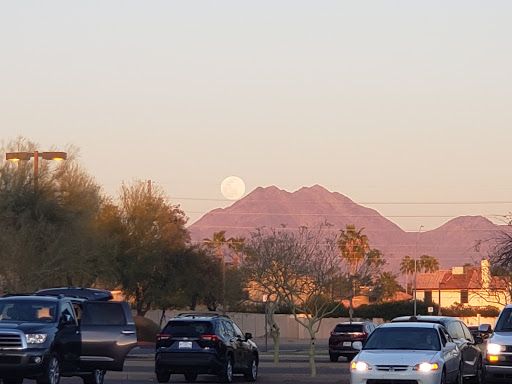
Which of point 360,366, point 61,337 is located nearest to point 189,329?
point 61,337

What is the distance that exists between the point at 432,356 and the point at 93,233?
103ft

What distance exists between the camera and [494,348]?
24016mm

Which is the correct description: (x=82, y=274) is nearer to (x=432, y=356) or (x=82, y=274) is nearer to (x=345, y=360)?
(x=345, y=360)

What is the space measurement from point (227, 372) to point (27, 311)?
6550 mm

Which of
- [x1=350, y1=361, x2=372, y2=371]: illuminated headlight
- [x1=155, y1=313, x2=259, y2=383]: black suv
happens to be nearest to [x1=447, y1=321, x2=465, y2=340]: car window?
[x1=350, y1=361, x2=372, y2=371]: illuminated headlight

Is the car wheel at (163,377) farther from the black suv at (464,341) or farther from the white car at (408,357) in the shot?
the white car at (408,357)

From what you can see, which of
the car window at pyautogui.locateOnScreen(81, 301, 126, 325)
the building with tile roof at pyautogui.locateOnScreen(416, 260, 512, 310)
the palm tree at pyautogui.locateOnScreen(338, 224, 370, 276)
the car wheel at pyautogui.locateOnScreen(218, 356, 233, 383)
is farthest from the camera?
the palm tree at pyautogui.locateOnScreen(338, 224, 370, 276)

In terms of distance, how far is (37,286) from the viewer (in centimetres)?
4572

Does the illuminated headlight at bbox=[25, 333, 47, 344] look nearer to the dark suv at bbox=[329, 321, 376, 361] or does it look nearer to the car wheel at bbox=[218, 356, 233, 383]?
the car wheel at bbox=[218, 356, 233, 383]

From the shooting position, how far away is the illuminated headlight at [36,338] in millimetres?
22922

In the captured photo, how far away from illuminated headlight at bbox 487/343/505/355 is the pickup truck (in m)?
7.94

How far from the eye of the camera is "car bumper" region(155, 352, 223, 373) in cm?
2847

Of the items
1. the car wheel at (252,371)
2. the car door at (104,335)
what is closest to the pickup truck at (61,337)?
the car door at (104,335)

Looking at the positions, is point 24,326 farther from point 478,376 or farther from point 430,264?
point 430,264
